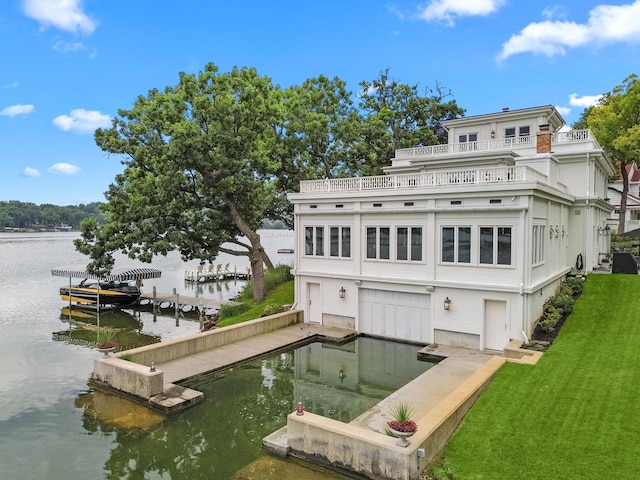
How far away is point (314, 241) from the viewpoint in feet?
72.8

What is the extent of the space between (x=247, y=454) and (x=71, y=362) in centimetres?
1296

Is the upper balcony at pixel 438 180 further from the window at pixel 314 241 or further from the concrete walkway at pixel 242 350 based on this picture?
the concrete walkway at pixel 242 350

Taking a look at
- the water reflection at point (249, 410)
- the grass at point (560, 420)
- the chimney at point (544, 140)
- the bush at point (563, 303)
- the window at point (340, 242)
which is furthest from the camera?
the chimney at point (544, 140)

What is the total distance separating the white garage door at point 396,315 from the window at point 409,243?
1.60m

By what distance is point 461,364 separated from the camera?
15.9 metres

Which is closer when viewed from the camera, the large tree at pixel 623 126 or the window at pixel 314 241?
the window at pixel 314 241

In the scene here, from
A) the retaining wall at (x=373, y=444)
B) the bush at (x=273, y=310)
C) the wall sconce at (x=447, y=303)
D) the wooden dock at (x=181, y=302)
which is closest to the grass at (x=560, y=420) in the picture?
the retaining wall at (x=373, y=444)

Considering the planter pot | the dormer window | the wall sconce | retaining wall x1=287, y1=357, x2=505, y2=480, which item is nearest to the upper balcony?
the wall sconce

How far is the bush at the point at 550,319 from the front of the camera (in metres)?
17.4

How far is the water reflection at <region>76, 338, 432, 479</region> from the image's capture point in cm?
1034

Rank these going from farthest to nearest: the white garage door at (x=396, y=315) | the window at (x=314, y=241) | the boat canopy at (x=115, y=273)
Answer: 1. the boat canopy at (x=115, y=273)
2. the window at (x=314, y=241)
3. the white garage door at (x=396, y=315)

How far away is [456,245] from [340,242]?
553 centimetres

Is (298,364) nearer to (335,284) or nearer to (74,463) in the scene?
(335,284)

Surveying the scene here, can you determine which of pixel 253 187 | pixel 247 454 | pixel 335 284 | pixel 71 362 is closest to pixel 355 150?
pixel 253 187
